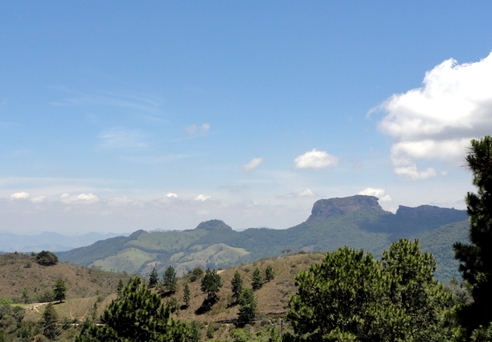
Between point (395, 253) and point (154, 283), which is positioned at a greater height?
point (395, 253)

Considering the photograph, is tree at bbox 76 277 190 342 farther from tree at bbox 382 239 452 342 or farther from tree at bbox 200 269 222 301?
tree at bbox 200 269 222 301

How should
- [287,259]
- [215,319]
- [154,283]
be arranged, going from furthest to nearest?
[287,259]
[154,283]
[215,319]

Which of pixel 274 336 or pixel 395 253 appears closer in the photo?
pixel 395 253

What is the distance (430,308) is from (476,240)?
1366 centimetres

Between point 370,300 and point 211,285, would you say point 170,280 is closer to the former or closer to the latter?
point 211,285

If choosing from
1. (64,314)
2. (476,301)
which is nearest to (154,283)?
(64,314)

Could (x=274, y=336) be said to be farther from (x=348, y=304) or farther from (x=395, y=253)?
(x=395, y=253)

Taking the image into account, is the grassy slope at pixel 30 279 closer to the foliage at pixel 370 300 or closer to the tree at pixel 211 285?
the tree at pixel 211 285

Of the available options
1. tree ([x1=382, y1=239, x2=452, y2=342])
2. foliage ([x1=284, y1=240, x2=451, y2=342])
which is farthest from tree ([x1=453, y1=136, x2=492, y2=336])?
tree ([x1=382, y1=239, x2=452, y2=342])

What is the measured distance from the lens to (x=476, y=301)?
1449 cm

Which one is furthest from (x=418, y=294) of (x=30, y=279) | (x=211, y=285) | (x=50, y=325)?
(x=30, y=279)

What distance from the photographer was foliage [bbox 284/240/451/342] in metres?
24.7

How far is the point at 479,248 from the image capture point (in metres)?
14.5

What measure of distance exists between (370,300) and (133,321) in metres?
16.2
